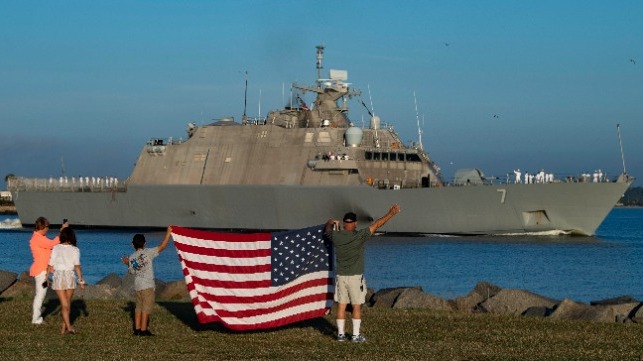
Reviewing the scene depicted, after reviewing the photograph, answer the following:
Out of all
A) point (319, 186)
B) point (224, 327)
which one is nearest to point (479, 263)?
point (319, 186)

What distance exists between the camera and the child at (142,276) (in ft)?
42.7

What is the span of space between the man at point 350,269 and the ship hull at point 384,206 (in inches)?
1199

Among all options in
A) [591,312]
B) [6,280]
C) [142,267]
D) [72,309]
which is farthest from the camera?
[6,280]

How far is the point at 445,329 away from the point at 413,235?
32448mm

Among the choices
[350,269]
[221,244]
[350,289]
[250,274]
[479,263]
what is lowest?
[479,263]

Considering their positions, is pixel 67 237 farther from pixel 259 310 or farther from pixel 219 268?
pixel 259 310

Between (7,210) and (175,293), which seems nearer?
(175,293)

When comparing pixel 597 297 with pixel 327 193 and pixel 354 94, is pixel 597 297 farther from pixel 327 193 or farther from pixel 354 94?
pixel 354 94

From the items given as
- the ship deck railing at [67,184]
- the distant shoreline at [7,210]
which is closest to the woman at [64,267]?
the ship deck railing at [67,184]

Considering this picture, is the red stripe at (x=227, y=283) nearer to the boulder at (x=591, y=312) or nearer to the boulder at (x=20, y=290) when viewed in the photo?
the boulder at (x=591, y=312)

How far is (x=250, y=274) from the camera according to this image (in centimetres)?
1337

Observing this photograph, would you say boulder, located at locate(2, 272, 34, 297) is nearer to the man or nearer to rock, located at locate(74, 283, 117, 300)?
rock, located at locate(74, 283, 117, 300)

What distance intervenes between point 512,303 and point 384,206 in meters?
27.9

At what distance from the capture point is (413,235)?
46.2 m
